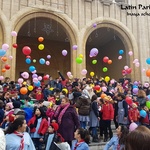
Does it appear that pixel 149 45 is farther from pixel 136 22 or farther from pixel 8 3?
pixel 8 3

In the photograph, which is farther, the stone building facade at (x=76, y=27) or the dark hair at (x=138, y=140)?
the stone building facade at (x=76, y=27)

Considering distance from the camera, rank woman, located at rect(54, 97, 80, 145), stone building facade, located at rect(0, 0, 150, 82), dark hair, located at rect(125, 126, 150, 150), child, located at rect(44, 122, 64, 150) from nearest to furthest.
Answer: dark hair, located at rect(125, 126, 150, 150), child, located at rect(44, 122, 64, 150), woman, located at rect(54, 97, 80, 145), stone building facade, located at rect(0, 0, 150, 82)

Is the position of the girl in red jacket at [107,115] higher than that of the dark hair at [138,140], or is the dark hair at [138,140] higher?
the dark hair at [138,140]

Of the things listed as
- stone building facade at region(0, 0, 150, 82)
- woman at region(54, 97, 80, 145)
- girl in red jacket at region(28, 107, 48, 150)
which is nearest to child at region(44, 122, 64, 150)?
woman at region(54, 97, 80, 145)

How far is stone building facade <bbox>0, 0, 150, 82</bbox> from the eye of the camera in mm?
13836

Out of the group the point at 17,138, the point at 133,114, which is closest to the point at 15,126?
the point at 17,138

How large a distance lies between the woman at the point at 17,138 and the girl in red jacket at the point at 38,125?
2.63 metres

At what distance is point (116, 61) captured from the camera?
68.2 feet

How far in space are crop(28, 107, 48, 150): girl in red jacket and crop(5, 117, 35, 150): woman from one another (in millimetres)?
2630

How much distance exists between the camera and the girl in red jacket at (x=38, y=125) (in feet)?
19.6

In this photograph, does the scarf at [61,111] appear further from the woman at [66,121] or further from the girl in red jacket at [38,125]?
the girl in red jacket at [38,125]

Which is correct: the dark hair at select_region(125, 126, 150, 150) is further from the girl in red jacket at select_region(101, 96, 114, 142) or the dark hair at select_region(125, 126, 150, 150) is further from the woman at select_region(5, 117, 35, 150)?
the girl in red jacket at select_region(101, 96, 114, 142)

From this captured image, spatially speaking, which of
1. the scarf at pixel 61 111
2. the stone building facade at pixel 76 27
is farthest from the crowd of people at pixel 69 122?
the stone building facade at pixel 76 27

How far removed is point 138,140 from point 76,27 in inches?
566
